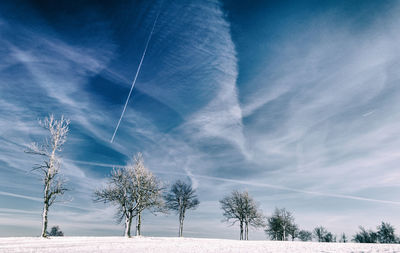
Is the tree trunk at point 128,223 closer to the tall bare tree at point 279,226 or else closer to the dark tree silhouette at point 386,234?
the tall bare tree at point 279,226

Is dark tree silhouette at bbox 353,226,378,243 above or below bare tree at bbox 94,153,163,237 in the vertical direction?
below

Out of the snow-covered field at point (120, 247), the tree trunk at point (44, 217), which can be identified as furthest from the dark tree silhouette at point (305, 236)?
the tree trunk at point (44, 217)

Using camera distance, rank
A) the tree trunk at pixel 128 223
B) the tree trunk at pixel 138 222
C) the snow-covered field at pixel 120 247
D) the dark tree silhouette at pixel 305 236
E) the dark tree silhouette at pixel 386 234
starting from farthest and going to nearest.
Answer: the dark tree silhouette at pixel 305 236 < the dark tree silhouette at pixel 386 234 < the tree trunk at pixel 138 222 < the tree trunk at pixel 128 223 < the snow-covered field at pixel 120 247

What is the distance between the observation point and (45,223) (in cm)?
1752

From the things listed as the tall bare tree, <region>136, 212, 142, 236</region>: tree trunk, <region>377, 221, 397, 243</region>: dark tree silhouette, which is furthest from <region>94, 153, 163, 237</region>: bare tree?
<region>377, 221, 397, 243</region>: dark tree silhouette

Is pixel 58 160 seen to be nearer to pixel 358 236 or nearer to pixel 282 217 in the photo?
pixel 282 217

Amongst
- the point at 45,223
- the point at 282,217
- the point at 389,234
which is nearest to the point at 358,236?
the point at 389,234

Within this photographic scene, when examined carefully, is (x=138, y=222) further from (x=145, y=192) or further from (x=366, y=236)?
(x=366, y=236)

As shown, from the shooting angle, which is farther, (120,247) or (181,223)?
(181,223)

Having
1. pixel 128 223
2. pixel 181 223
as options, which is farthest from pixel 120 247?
pixel 181 223

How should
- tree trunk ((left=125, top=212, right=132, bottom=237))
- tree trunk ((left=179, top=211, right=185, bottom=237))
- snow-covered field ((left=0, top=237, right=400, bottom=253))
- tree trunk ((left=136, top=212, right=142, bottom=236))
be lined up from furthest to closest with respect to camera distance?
tree trunk ((left=179, top=211, right=185, bottom=237)), tree trunk ((left=136, top=212, right=142, bottom=236)), tree trunk ((left=125, top=212, right=132, bottom=237)), snow-covered field ((left=0, top=237, right=400, bottom=253))

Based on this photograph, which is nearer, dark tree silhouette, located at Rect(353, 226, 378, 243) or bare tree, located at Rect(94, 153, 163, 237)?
bare tree, located at Rect(94, 153, 163, 237)

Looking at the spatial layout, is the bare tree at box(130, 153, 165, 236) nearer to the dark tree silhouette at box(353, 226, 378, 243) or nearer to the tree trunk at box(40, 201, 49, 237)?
the tree trunk at box(40, 201, 49, 237)

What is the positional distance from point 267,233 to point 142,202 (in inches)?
1517
